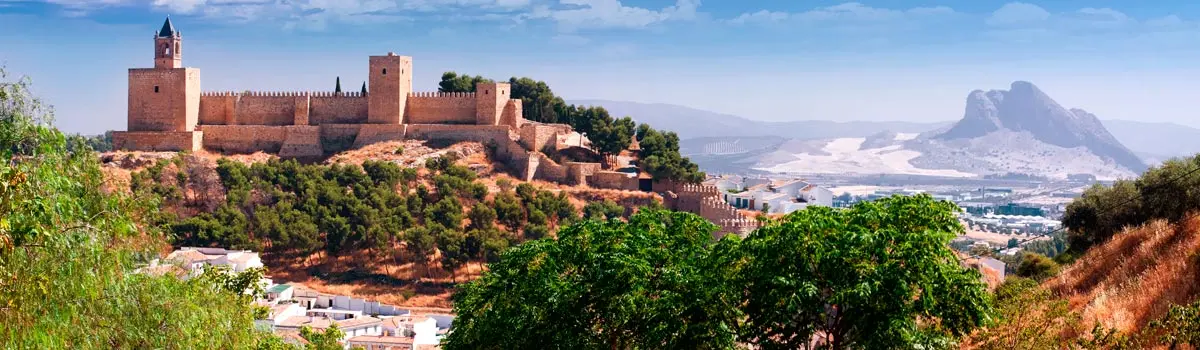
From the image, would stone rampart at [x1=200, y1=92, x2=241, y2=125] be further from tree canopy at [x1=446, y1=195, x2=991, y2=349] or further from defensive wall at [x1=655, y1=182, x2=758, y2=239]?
tree canopy at [x1=446, y1=195, x2=991, y2=349]

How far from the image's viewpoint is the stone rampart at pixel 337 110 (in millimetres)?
39125

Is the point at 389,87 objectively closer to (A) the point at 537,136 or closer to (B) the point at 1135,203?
(A) the point at 537,136

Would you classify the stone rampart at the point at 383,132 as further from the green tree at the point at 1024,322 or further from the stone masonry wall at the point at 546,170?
the green tree at the point at 1024,322

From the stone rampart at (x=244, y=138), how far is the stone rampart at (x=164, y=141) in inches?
21.0

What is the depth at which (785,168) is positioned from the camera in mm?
150000

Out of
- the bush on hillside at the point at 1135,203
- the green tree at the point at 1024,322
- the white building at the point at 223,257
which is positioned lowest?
the white building at the point at 223,257

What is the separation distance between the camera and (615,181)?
3734 cm

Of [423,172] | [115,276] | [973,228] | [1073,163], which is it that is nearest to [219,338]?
[115,276]

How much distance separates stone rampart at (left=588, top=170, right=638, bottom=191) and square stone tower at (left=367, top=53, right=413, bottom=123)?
6149 mm

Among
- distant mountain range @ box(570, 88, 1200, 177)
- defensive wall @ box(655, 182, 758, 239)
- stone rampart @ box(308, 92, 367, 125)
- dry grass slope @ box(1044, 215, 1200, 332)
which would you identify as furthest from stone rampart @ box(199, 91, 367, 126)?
distant mountain range @ box(570, 88, 1200, 177)

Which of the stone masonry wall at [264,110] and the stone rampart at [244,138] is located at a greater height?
the stone masonry wall at [264,110]

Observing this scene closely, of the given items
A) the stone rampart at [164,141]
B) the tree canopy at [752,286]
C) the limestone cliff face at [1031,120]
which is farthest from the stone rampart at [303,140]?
the limestone cliff face at [1031,120]

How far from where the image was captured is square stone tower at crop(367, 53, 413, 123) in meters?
37.8

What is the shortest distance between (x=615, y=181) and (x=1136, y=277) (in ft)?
82.3
